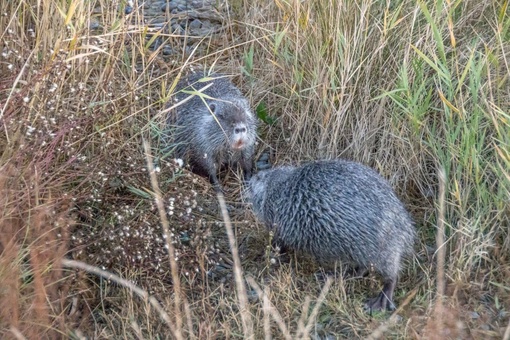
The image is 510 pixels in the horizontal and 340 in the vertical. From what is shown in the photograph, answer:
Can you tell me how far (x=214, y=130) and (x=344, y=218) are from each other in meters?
1.54

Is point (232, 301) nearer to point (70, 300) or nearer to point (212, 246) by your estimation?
point (212, 246)

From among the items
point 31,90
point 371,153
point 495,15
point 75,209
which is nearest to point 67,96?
point 31,90

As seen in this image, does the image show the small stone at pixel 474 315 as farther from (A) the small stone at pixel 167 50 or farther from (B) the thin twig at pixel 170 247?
(A) the small stone at pixel 167 50

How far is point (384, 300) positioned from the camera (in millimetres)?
4121

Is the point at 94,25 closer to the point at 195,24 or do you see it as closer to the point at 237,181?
the point at 195,24

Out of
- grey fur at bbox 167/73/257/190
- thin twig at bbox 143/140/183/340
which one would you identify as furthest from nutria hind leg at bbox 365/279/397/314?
grey fur at bbox 167/73/257/190

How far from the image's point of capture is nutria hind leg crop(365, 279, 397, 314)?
4.10 meters

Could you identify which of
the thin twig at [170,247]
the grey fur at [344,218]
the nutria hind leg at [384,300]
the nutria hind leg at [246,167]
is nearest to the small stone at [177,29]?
the nutria hind leg at [246,167]

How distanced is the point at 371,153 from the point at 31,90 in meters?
1.97

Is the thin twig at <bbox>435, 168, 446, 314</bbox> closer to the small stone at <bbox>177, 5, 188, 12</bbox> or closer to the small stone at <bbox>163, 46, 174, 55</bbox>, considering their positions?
the small stone at <bbox>163, 46, 174, 55</bbox>

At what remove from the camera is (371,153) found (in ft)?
16.0

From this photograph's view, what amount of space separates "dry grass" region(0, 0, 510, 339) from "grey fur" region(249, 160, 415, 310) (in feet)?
0.48

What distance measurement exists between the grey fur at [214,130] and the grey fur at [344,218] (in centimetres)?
85

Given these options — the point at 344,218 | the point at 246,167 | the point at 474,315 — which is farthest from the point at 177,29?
the point at 474,315
